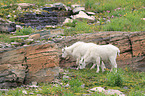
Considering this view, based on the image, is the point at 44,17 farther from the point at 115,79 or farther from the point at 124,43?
the point at 115,79

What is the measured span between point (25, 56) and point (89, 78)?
331 centimetres

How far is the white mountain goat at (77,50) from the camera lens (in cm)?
1211

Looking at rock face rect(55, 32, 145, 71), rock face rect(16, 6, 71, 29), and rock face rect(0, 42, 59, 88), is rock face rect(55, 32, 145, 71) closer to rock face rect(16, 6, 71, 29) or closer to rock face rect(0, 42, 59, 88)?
rock face rect(0, 42, 59, 88)

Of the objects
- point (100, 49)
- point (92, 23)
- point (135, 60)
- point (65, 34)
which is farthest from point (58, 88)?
point (92, 23)

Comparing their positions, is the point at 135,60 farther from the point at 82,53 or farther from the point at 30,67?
the point at 30,67

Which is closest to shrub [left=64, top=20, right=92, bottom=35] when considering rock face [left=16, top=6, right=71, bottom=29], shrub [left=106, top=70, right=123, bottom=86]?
rock face [left=16, top=6, right=71, bottom=29]

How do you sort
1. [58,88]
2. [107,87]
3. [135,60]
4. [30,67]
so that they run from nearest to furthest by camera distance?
[58,88]
[107,87]
[30,67]
[135,60]

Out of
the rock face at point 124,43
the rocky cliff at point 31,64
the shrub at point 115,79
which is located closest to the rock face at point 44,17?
the rock face at point 124,43

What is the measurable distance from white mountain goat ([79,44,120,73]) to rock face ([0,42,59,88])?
2.46 meters

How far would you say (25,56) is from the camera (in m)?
9.20

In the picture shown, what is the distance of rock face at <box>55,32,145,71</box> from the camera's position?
12.2m

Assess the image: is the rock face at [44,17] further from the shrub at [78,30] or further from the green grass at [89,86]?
the green grass at [89,86]

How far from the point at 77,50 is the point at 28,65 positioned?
406cm

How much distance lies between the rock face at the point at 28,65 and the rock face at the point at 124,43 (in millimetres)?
3303
